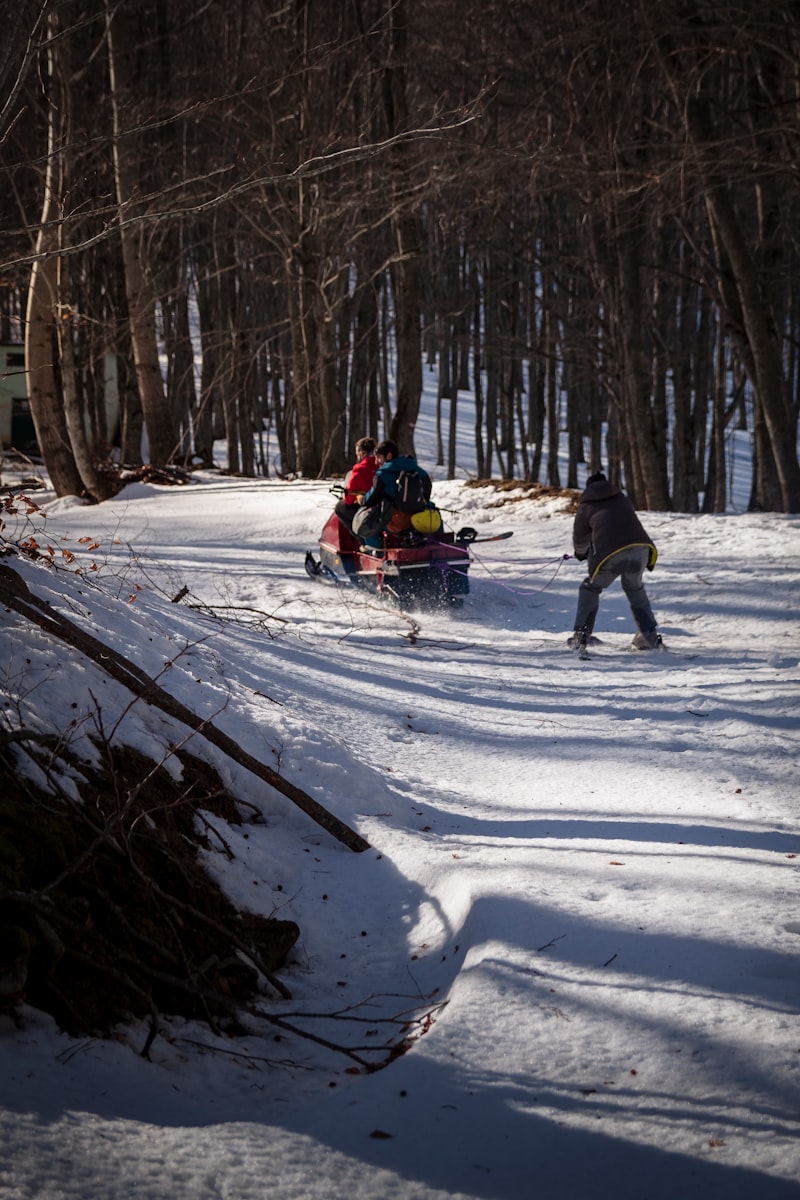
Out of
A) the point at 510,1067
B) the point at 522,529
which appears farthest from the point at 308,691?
the point at 522,529

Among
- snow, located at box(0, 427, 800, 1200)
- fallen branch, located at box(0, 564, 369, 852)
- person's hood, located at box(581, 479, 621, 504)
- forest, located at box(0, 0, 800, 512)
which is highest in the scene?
forest, located at box(0, 0, 800, 512)

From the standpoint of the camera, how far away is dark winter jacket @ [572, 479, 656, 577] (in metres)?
8.66

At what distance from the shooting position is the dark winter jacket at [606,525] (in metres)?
8.66

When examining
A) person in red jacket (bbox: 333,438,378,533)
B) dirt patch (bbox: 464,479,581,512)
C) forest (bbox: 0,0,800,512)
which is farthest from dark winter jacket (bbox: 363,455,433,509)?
dirt patch (bbox: 464,479,581,512)

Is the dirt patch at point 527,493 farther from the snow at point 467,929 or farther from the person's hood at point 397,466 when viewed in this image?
the snow at point 467,929

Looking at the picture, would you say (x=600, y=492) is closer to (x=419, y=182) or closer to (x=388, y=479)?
(x=388, y=479)

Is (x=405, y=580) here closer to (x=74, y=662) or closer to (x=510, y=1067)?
(x=74, y=662)

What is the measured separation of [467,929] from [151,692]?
1.88 m

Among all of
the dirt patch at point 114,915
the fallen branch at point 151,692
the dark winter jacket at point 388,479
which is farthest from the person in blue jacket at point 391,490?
the dirt patch at point 114,915

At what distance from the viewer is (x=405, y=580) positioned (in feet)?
35.0

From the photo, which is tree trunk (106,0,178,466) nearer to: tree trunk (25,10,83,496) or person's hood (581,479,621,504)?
tree trunk (25,10,83,496)

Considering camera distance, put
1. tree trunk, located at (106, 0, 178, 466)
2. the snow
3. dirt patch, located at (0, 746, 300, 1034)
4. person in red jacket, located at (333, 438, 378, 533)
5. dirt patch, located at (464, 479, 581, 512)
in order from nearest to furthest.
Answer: the snow
dirt patch, located at (0, 746, 300, 1034)
person in red jacket, located at (333, 438, 378, 533)
dirt patch, located at (464, 479, 581, 512)
tree trunk, located at (106, 0, 178, 466)

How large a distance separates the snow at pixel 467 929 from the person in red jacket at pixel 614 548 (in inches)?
16.4

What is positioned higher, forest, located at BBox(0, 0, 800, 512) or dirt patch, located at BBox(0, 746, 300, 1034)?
forest, located at BBox(0, 0, 800, 512)
